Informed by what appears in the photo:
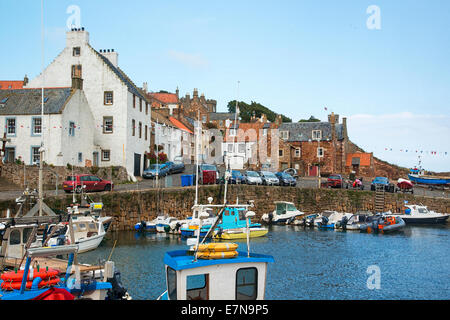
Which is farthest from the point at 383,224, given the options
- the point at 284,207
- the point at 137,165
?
the point at 137,165

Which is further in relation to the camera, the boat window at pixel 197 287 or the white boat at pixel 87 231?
the white boat at pixel 87 231

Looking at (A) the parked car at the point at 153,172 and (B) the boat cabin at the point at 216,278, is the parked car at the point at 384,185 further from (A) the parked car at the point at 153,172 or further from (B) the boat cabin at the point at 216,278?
(B) the boat cabin at the point at 216,278

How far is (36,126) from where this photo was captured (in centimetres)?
4172

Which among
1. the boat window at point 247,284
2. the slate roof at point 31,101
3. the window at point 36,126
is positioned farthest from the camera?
the slate roof at point 31,101

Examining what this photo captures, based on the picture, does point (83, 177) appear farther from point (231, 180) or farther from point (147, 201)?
point (231, 180)

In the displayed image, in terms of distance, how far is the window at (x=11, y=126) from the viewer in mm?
42031

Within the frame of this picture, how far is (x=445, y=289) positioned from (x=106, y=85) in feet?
121

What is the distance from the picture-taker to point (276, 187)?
4738cm

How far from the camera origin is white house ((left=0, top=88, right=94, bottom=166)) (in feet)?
134

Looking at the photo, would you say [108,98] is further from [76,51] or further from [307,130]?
[307,130]

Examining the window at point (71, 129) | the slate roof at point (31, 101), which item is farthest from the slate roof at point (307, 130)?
the slate roof at point (31, 101)

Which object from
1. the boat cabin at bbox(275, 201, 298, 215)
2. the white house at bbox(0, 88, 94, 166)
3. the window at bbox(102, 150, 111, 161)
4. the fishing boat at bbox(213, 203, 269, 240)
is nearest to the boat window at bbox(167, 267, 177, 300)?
the fishing boat at bbox(213, 203, 269, 240)

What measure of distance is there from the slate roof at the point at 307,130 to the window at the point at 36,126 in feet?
139
